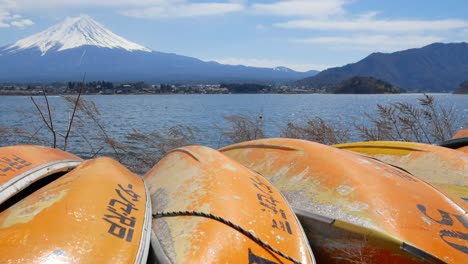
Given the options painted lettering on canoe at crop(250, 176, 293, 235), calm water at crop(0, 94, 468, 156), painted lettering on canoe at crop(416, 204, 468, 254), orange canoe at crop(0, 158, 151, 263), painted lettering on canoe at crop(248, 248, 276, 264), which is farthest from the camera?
calm water at crop(0, 94, 468, 156)

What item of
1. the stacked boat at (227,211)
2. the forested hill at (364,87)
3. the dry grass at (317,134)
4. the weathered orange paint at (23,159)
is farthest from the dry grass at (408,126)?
the forested hill at (364,87)

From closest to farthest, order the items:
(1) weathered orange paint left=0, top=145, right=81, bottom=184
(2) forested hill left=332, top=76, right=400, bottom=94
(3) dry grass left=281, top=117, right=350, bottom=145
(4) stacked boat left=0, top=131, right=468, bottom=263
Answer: (4) stacked boat left=0, top=131, right=468, bottom=263, (1) weathered orange paint left=0, top=145, right=81, bottom=184, (3) dry grass left=281, top=117, right=350, bottom=145, (2) forested hill left=332, top=76, right=400, bottom=94

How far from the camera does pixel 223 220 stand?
2082mm

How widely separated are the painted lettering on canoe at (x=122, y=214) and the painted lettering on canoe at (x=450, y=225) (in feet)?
5.02

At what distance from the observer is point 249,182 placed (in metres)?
2.58

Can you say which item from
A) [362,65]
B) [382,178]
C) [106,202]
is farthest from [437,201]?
[362,65]

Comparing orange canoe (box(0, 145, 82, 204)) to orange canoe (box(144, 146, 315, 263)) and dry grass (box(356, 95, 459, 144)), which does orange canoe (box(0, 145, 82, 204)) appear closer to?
orange canoe (box(144, 146, 315, 263))

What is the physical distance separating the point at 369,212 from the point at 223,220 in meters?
0.83

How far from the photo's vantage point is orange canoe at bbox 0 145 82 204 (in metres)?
2.36

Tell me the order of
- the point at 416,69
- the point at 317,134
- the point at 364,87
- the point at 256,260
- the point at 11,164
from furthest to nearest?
the point at 416,69 < the point at 364,87 < the point at 317,134 < the point at 11,164 < the point at 256,260

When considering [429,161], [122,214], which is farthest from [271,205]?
[429,161]

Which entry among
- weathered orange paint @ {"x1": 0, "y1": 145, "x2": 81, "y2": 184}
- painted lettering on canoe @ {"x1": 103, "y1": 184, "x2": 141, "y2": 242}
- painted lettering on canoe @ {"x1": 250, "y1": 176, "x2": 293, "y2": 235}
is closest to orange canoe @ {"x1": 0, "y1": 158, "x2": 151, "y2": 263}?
painted lettering on canoe @ {"x1": 103, "y1": 184, "x2": 141, "y2": 242}

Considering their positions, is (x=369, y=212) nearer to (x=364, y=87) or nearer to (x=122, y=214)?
(x=122, y=214)

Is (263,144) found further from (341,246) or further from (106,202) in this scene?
(106,202)
